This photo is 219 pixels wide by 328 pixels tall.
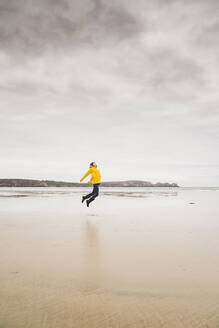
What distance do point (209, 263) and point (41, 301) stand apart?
283 cm

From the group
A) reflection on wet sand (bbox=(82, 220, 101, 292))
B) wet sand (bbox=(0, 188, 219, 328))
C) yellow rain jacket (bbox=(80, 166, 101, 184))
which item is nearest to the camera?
wet sand (bbox=(0, 188, 219, 328))

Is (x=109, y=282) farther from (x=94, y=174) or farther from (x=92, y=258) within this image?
(x=94, y=174)

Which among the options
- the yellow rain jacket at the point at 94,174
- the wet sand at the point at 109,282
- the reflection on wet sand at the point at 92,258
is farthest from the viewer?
the yellow rain jacket at the point at 94,174

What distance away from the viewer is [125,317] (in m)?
2.59

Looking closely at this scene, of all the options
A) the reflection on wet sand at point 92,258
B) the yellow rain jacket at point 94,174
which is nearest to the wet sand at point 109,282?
the reflection on wet sand at point 92,258

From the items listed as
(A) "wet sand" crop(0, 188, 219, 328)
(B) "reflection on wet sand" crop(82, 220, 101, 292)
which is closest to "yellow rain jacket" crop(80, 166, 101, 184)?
(B) "reflection on wet sand" crop(82, 220, 101, 292)

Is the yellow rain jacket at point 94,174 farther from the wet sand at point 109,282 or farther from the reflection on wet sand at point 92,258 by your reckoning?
the wet sand at point 109,282

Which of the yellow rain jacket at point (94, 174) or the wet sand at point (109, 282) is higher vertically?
the yellow rain jacket at point (94, 174)

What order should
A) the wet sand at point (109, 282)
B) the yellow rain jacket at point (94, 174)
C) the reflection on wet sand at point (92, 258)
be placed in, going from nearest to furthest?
the wet sand at point (109, 282) → the reflection on wet sand at point (92, 258) → the yellow rain jacket at point (94, 174)

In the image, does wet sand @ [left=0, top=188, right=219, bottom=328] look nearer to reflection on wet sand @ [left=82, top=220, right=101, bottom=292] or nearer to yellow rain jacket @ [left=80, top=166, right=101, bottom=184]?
reflection on wet sand @ [left=82, top=220, right=101, bottom=292]


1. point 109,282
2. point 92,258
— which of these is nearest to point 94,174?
point 92,258

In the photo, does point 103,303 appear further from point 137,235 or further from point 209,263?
point 137,235

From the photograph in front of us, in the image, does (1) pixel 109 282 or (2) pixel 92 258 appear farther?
(2) pixel 92 258

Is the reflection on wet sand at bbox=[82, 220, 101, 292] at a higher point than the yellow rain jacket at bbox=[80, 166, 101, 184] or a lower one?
lower
